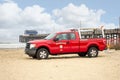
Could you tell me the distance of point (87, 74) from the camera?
46.4ft

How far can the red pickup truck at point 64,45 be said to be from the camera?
22.9m

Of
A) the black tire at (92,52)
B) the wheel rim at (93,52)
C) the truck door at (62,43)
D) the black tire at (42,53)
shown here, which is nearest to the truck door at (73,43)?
the truck door at (62,43)

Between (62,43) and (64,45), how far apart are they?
0.66 ft

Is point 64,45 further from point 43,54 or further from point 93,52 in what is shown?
point 93,52

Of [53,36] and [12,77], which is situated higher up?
[53,36]

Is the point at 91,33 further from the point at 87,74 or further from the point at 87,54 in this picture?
the point at 87,74

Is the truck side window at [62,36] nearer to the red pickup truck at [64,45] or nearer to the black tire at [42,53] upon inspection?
the red pickup truck at [64,45]

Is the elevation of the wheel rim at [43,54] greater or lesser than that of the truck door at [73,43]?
lesser

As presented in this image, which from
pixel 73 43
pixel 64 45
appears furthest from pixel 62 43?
pixel 73 43

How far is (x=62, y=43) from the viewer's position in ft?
77.3

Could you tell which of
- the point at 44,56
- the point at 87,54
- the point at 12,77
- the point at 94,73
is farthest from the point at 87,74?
the point at 87,54

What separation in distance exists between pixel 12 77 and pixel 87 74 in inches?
111

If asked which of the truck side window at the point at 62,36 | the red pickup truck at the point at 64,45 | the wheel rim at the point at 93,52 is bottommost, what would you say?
the wheel rim at the point at 93,52

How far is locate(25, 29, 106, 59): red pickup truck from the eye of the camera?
22922 mm
